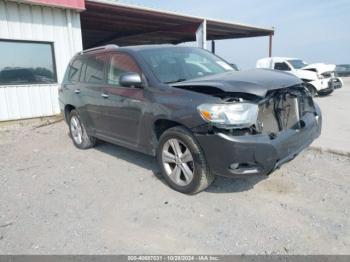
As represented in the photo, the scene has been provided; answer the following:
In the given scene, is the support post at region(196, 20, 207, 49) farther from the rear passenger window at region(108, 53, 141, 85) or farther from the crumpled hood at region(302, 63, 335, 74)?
the rear passenger window at region(108, 53, 141, 85)

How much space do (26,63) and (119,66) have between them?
5958 mm

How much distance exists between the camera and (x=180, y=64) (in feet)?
14.7

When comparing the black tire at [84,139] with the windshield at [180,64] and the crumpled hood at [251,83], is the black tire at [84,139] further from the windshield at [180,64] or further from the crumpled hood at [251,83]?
the crumpled hood at [251,83]

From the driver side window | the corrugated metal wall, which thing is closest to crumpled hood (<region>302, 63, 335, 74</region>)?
the driver side window

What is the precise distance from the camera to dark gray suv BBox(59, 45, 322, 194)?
3.28 m

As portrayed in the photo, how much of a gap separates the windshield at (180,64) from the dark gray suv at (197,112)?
14 mm

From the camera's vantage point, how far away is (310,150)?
17.1 feet

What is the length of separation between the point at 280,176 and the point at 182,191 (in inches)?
56.4

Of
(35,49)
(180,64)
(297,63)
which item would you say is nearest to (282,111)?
(180,64)

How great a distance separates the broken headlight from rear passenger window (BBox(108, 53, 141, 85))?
150 cm

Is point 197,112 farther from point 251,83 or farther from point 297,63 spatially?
point 297,63

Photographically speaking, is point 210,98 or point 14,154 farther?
point 14,154

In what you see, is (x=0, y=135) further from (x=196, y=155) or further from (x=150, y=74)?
(x=196, y=155)

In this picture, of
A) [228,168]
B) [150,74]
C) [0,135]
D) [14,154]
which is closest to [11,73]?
[0,135]
